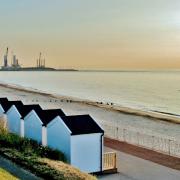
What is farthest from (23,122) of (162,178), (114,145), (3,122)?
(162,178)

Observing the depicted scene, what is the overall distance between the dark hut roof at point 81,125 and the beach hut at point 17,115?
565cm

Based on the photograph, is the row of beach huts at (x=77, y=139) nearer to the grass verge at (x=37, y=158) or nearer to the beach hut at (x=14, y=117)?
the grass verge at (x=37, y=158)

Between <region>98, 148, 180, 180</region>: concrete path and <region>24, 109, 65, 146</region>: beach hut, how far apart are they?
4.54 meters

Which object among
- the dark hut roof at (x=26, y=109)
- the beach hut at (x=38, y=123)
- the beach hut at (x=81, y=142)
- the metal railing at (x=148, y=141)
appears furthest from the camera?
the metal railing at (x=148, y=141)

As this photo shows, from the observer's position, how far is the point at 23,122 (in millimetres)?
26641

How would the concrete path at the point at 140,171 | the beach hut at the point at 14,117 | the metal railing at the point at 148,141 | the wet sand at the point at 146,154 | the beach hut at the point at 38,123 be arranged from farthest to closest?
the metal railing at the point at 148,141 → the beach hut at the point at 14,117 → the beach hut at the point at 38,123 → the wet sand at the point at 146,154 → the concrete path at the point at 140,171

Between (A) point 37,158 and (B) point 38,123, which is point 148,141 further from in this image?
(A) point 37,158

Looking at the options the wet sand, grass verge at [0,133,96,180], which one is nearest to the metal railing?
the wet sand

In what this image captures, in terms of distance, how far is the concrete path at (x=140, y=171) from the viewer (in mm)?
20469

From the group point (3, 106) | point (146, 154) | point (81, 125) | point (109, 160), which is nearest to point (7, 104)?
point (3, 106)

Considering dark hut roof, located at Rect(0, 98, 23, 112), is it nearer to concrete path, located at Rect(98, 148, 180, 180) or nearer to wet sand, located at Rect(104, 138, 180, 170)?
wet sand, located at Rect(104, 138, 180, 170)

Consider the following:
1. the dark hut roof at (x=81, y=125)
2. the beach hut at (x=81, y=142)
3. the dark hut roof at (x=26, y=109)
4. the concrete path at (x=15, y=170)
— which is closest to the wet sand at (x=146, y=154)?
the beach hut at (x=81, y=142)

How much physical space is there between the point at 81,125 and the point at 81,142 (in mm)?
920

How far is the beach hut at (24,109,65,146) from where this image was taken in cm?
2389
